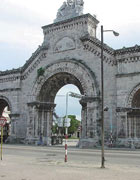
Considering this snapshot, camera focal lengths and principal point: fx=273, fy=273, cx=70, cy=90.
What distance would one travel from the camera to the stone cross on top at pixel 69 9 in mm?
37625

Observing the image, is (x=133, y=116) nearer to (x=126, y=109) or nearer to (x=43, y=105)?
(x=126, y=109)

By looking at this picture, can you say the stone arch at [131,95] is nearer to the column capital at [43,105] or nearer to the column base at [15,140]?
the column capital at [43,105]

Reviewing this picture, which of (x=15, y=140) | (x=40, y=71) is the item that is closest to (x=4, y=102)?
(x=15, y=140)

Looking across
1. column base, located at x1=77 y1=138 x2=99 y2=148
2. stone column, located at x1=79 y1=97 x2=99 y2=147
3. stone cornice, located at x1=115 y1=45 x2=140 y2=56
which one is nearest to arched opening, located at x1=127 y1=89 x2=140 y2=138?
stone column, located at x1=79 y1=97 x2=99 y2=147

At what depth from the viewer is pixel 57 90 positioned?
39.8m

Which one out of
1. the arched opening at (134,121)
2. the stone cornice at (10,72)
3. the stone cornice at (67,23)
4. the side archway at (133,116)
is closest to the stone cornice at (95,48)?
the stone cornice at (67,23)

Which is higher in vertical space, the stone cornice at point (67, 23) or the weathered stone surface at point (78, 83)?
the stone cornice at point (67, 23)

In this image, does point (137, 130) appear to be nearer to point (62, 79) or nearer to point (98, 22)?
point (62, 79)

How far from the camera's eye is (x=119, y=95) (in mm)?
30406

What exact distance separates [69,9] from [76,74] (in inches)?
409

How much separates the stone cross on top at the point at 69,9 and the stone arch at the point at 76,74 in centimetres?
688

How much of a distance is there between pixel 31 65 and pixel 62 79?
533 centimetres

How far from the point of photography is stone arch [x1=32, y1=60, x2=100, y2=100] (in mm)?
32750

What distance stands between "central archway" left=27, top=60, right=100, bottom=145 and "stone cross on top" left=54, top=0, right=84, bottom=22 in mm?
6967
